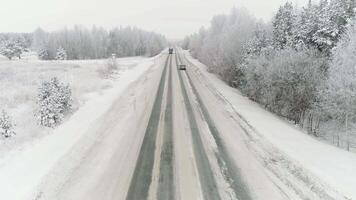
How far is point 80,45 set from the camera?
112 meters

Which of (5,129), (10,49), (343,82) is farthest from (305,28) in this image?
(10,49)

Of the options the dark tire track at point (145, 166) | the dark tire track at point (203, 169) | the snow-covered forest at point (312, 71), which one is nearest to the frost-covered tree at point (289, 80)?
the snow-covered forest at point (312, 71)

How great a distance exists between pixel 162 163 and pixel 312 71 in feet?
52.1

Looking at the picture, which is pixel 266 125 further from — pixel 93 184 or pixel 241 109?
pixel 93 184

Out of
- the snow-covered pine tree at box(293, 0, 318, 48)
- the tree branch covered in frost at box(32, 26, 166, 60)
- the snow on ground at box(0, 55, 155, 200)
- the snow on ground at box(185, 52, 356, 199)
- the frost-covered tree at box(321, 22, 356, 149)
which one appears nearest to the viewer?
the snow on ground at box(0, 55, 155, 200)

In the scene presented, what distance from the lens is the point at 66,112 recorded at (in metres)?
18.2

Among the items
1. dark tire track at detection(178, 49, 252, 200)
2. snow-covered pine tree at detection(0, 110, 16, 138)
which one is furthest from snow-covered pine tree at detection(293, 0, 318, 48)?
snow-covered pine tree at detection(0, 110, 16, 138)

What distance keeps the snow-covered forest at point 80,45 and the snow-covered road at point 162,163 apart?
83379mm

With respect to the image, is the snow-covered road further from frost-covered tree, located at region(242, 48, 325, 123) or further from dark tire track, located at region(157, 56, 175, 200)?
frost-covered tree, located at region(242, 48, 325, 123)

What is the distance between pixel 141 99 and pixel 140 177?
13.5 m

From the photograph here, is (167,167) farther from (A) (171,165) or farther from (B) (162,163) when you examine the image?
(B) (162,163)

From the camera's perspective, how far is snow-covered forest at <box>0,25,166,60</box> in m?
93.1

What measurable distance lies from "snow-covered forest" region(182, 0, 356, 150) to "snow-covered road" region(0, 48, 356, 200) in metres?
6.72

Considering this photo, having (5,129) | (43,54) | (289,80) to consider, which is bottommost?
(5,129)
